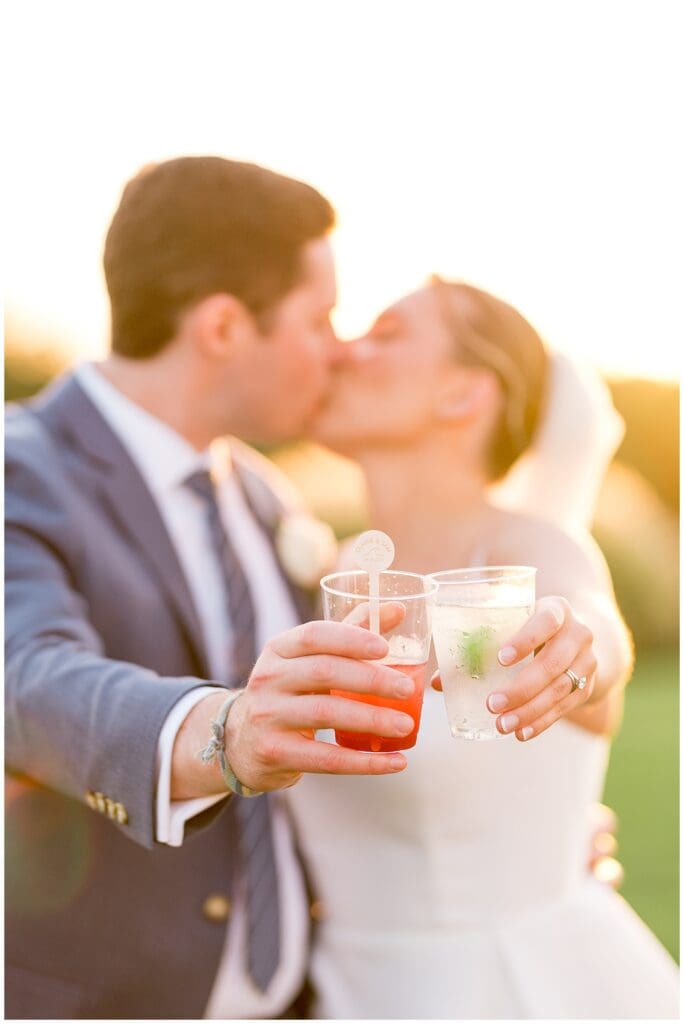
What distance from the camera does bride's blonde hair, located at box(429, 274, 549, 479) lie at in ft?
8.27

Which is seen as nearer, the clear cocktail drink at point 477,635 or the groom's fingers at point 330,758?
the groom's fingers at point 330,758

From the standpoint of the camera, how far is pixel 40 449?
224 cm

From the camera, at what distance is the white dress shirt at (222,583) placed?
2225 mm

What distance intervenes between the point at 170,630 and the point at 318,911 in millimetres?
798

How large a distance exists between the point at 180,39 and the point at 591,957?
2.49 m

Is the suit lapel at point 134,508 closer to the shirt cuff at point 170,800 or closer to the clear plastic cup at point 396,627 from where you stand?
the shirt cuff at point 170,800

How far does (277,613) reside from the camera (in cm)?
245

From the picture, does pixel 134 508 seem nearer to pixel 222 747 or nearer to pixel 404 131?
pixel 222 747

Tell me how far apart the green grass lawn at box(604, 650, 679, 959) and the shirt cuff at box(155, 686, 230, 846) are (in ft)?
8.43

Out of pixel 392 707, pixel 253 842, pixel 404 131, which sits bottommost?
pixel 253 842

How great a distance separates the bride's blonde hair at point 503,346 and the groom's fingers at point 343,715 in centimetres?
144

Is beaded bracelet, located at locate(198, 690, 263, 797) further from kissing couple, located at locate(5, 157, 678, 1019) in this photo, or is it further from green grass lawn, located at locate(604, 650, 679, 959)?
green grass lawn, located at locate(604, 650, 679, 959)

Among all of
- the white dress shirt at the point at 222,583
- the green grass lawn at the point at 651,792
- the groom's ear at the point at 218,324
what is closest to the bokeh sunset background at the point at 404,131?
the groom's ear at the point at 218,324

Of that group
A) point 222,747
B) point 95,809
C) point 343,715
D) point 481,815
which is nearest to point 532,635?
point 343,715
